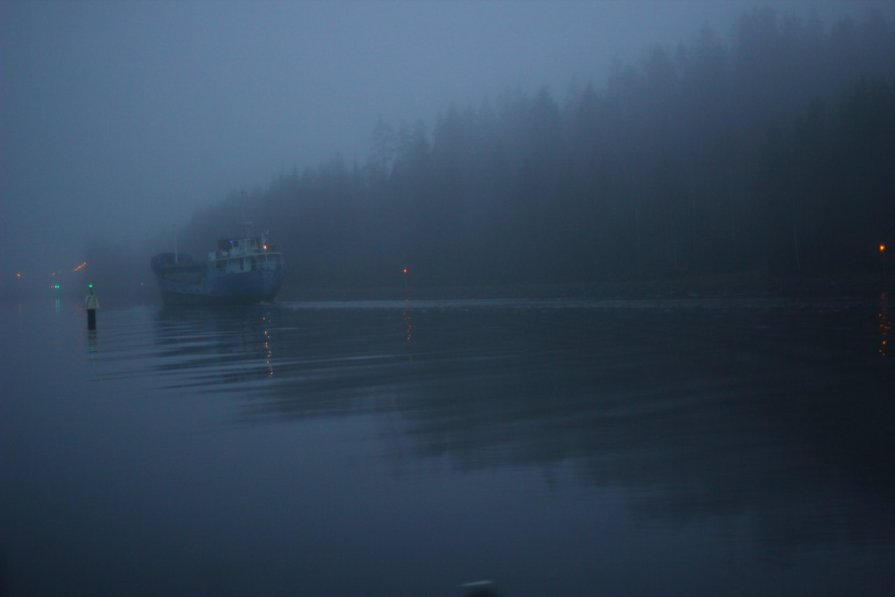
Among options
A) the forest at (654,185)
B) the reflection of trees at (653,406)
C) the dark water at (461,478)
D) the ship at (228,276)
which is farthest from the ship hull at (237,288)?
the dark water at (461,478)

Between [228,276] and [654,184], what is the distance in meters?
30.1

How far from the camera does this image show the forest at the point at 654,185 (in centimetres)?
4481

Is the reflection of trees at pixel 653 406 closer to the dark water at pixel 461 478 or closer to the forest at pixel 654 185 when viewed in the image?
the dark water at pixel 461 478

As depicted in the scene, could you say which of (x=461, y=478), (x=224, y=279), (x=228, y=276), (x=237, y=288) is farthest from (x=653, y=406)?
(x=224, y=279)

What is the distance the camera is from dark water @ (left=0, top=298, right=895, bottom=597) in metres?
5.05

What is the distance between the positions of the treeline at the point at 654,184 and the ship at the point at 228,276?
13.0 metres

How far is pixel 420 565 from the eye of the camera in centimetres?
515

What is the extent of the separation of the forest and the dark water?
110 feet

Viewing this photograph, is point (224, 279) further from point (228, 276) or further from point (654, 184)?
point (654, 184)

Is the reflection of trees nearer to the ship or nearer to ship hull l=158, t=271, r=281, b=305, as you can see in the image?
ship hull l=158, t=271, r=281, b=305

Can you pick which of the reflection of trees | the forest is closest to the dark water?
the reflection of trees

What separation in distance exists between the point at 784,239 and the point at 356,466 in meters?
42.4

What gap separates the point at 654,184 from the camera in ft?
180

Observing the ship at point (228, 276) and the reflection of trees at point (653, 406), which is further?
the ship at point (228, 276)
